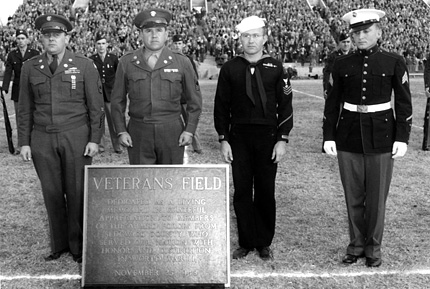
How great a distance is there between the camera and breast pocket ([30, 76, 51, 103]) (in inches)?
191

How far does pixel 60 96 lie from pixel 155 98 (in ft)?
2.57

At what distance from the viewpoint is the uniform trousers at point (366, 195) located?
16.0ft

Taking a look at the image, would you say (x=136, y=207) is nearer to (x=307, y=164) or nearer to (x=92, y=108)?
(x=92, y=108)

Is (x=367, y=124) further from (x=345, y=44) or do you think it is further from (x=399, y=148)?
(x=345, y=44)

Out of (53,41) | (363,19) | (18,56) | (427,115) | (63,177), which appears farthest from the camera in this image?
(427,115)

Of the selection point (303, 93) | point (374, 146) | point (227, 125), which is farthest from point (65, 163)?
point (303, 93)

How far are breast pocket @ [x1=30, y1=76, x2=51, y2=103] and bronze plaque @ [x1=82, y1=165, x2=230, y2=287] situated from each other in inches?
34.1

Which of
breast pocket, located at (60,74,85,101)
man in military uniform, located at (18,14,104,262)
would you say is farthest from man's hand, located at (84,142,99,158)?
breast pocket, located at (60,74,85,101)

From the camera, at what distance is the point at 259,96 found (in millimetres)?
4902

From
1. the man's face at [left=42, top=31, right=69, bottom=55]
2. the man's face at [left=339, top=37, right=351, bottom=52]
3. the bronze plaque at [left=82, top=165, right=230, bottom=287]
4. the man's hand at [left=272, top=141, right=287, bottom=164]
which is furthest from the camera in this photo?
the man's face at [left=339, top=37, right=351, bottom=52]

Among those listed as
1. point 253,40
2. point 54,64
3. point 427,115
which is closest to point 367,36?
point 253,40

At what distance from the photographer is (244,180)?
509 cm

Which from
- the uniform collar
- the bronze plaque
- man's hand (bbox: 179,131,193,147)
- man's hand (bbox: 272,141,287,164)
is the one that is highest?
the uniform collar

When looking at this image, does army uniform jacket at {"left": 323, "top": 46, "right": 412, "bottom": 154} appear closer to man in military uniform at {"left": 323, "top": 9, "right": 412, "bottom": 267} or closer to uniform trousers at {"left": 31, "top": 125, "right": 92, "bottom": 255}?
man in military uniform at {"left": 323, "top": 9, "right": 412, "bottom": 267}
